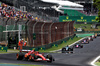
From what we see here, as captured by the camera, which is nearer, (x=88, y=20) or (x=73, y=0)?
(x=88, y=20)

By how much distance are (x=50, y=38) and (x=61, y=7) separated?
50886 millimetres

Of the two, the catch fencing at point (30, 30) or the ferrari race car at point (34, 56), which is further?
the catch fencing at point (30, 30)

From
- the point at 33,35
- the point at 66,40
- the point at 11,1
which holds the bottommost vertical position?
the point at 66,40

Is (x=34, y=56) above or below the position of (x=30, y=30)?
below

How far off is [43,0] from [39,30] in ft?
170

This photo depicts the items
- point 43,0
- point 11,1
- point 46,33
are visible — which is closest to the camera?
point 46,33

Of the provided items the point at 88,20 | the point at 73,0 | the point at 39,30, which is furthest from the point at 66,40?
the point at 73,0

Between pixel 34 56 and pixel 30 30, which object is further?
pixel 30 30

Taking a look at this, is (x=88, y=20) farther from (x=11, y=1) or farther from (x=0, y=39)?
(x=0, y=39)

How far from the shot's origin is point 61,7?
8444 cm

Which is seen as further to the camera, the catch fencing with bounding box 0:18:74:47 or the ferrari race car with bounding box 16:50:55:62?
the catch fencing with bounding box 0:18:74:47

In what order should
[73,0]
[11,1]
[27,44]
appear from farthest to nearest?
[73,0]
[11,1]
[27,44]

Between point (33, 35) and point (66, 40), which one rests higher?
point (33, 35)

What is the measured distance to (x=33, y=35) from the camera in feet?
96.9
